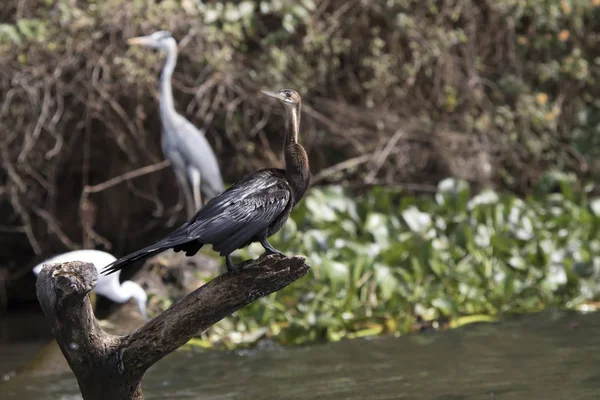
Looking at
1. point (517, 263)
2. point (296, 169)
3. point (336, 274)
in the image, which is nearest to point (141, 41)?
point (336, 274)

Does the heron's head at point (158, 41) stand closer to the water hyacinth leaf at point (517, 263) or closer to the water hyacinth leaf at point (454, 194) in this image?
the water hyacinth leaf at point (454, 194)

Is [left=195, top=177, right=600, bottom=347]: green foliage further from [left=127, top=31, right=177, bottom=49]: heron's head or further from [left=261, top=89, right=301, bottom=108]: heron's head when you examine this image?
[left=261, top=89, right=301, bottom=108]: heron's head

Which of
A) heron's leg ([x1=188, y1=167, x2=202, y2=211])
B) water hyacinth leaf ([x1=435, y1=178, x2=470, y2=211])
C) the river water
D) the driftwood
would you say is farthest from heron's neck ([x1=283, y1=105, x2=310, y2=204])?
water hyacinth leaf ([x1=435, y1=178, x2=470, y2=211])

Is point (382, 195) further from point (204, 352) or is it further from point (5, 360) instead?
point (5, 360)

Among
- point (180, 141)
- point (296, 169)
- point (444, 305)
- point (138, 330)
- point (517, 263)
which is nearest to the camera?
point (138, 330)

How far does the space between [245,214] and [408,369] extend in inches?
76.7

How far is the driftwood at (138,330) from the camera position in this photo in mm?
3016

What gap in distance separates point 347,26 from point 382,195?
1716 millimetres

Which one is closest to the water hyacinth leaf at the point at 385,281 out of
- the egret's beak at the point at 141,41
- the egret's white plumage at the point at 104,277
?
the egret's white plumage at the point at 104,277

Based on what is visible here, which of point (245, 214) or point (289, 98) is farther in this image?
point (289, 98)

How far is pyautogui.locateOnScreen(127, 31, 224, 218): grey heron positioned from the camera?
21.0ft

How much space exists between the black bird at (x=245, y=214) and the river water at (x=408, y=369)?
1.35 m

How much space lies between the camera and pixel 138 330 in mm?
3062

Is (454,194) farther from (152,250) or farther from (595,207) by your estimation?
(152,250)
